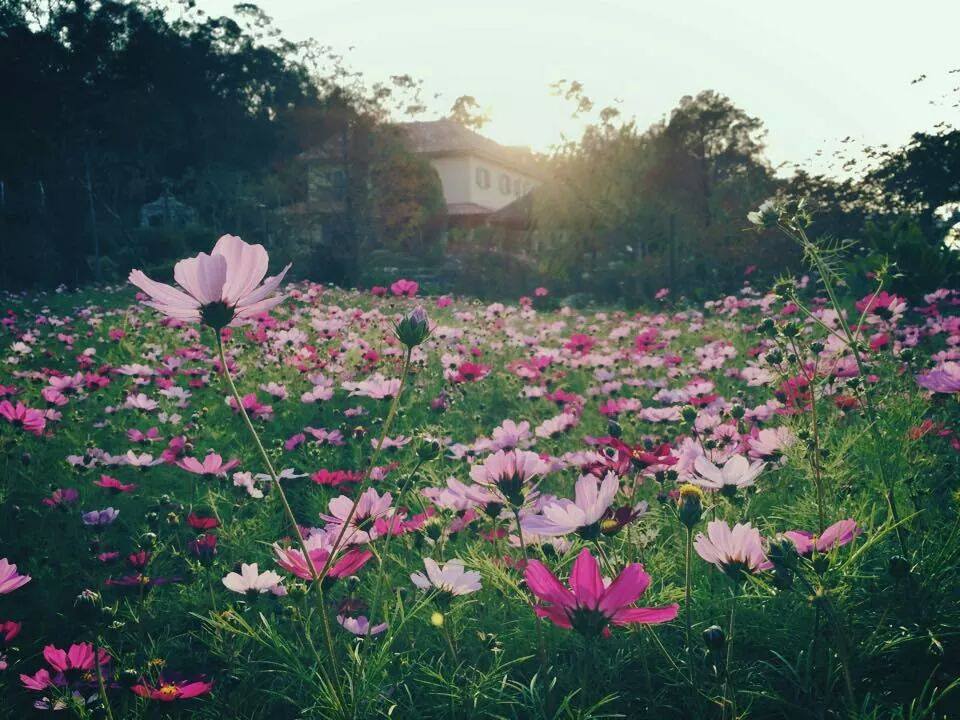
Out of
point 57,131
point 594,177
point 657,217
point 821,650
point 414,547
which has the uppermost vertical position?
point 57,131

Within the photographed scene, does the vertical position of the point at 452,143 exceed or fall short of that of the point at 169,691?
it exceeds it

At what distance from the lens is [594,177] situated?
14.6 m

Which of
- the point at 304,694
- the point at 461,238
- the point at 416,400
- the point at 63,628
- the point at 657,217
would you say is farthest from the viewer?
the point at 461,238

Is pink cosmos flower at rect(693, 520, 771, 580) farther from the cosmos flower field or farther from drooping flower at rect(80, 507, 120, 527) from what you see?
drooping flower at rect(80, 507, 120, 527)

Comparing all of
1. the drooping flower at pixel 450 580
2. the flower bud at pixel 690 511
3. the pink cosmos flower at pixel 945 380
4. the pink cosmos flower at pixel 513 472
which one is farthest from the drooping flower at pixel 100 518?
the pink cosmos flower at pixel 945 380

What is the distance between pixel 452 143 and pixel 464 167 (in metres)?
1.27

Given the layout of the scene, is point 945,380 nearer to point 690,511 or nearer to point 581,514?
point 690,511

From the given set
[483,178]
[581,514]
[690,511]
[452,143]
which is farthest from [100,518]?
[483,178]

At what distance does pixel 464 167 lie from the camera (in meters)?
26.6

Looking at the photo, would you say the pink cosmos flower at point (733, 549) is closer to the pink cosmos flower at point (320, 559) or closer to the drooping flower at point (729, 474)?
the drooping flower at point (729, 474)

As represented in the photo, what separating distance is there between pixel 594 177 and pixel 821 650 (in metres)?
14.7

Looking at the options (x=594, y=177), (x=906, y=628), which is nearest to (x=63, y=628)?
(x=906, y=628)

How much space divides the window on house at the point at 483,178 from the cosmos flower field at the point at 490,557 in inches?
1026

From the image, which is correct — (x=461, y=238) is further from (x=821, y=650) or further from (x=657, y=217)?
(x=821, y=650)
